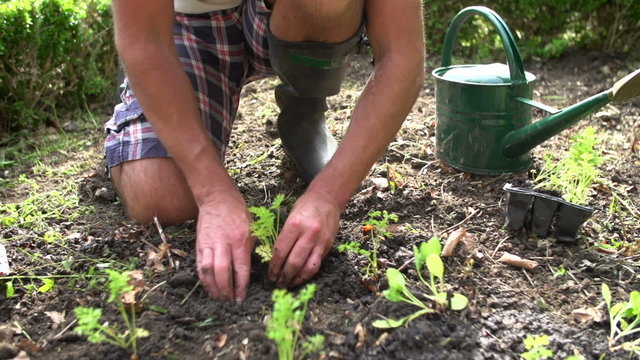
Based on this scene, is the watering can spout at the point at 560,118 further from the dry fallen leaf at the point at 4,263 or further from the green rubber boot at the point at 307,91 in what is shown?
the dry fallen leaf at the point at 4,263

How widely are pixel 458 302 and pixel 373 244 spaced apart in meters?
0.42

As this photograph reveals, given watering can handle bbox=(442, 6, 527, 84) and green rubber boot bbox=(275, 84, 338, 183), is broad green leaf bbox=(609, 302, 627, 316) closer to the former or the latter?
watering can handle bbox=(442, 6, 527, 84)

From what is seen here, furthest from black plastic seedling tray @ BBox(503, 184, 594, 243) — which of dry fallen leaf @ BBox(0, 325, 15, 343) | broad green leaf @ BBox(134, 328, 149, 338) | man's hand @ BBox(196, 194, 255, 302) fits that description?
dry fallen leaf @ BBox(0, 325, 15, 343)

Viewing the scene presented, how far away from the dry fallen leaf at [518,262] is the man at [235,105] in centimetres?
56

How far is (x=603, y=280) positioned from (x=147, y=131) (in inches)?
68.9

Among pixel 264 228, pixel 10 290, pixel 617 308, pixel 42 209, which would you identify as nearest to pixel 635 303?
pixel 617 308

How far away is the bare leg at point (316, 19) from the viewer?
6.88 feet

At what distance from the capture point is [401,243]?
209 centimetres

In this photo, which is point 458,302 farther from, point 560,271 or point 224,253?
point 224,253

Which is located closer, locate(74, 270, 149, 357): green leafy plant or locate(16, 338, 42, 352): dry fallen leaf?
locate(74, 270, 149, 357): green leafy plant

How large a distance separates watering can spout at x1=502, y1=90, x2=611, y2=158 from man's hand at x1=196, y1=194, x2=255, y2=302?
132cm

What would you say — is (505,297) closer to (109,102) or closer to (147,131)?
(147,131)

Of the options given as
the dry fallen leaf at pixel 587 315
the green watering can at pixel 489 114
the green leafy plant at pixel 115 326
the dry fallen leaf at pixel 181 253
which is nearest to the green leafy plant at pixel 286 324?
the green leafy plant at pixel 115 326

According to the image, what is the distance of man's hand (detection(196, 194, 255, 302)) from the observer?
1.72m
